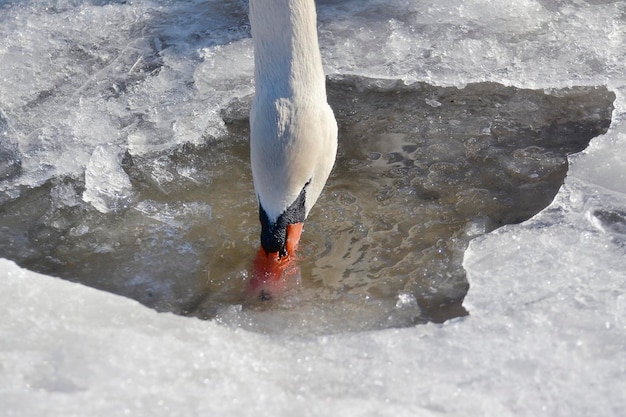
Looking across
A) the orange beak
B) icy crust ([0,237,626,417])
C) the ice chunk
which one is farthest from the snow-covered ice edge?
the ice chunk

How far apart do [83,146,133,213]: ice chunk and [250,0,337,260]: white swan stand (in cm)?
97

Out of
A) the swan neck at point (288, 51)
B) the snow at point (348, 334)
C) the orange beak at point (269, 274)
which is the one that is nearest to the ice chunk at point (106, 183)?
the snow at point (348, 334)

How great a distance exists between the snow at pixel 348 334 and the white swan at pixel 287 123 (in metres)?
0.51

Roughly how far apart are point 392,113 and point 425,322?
1.77 m

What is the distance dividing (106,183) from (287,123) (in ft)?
4.30

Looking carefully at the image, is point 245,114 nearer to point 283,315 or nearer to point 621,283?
point 283,315

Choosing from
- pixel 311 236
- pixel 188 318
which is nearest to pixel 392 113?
pixel 311 236

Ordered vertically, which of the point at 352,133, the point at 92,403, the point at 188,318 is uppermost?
the point at 92,403

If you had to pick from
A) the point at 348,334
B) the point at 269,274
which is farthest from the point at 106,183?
the point at 348,334

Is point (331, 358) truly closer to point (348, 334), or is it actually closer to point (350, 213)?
point (348, 334)

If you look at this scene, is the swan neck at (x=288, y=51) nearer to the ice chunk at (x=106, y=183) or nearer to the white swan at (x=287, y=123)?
the white swan at (x=287, y=123)

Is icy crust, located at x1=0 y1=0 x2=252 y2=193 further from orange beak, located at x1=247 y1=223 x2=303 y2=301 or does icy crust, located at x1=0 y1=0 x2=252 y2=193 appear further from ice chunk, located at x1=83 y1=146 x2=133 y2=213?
orange beak, located at x1=247 y1=223 x2=303 y2=301

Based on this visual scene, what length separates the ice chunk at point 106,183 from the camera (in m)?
4.28

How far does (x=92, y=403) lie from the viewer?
2.73m
